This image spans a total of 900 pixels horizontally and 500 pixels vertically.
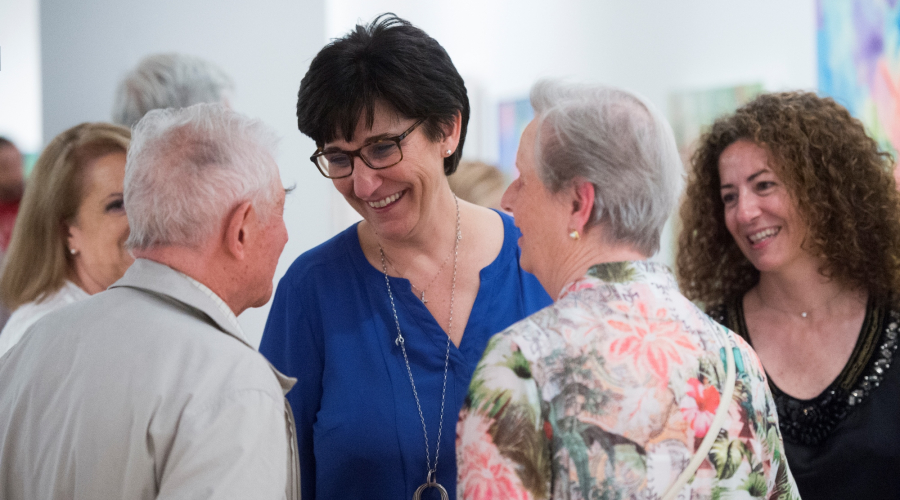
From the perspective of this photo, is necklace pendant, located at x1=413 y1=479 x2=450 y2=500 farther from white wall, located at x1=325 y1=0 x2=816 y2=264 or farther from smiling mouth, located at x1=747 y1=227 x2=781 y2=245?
white wall, located at x1=325 y1=0 x2=816 y2=264

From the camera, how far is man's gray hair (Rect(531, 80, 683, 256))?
1365 millimetres

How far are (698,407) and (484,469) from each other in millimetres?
385

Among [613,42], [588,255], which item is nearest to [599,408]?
[588,255]

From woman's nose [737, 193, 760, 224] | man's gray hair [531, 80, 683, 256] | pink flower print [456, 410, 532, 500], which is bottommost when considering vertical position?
pink flower print [456, 410, 532, 500]

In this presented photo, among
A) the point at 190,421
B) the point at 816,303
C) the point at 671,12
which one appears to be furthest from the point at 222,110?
the point at 671,12

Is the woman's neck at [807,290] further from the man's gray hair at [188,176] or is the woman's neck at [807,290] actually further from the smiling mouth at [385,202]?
the man's gray hair at [188,176]

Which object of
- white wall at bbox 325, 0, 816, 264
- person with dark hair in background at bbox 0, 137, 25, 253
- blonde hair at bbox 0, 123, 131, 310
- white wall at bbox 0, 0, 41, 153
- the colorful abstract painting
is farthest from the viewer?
white wall at bbox 325, 0, 816, 264

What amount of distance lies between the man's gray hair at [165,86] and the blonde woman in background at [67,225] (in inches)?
18.6

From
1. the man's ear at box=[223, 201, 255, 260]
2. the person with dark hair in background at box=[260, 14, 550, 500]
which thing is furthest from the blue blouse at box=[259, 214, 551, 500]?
the man's ear at box=[223, 201, 255, 260]

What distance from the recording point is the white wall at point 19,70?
11.3 feet

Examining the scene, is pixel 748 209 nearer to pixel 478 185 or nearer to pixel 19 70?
pixel 478 185

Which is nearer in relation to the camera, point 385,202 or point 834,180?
point 385,202

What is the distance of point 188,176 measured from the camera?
1447mm

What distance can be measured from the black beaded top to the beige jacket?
165cm
